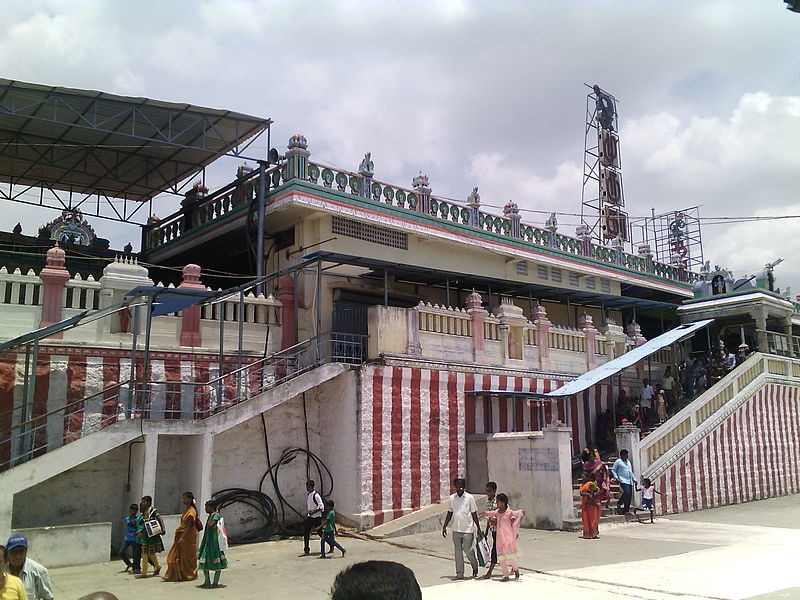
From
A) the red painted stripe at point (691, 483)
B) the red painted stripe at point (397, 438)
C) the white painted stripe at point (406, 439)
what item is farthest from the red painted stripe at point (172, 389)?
the red painted stripe at point (691, 483)

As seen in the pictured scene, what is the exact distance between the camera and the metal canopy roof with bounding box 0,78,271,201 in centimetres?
1653

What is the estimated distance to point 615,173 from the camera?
107ft

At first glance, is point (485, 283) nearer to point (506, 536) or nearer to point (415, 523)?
point (415, 523)

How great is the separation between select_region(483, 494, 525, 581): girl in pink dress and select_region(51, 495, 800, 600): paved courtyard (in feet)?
0.85

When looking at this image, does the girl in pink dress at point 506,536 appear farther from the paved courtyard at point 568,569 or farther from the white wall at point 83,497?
the white wall at point 83,497

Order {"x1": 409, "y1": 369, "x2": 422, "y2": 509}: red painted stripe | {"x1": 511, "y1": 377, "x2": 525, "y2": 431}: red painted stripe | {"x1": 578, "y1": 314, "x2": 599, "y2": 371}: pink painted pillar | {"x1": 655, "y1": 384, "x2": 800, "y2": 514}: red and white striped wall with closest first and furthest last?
{"x1": 409, "y1": 369, "x2": 422, "y2": 509}: red painted stripe, {"x1": 655, "y1": 384, "x2": 800, "y2": 514}: red and white striped wall, {"x1": 511, "y1": 377, "x2": 525, "y2": 431}: red painted stripe, {"x1": 578, "y1": 314, "x2": 599, "y2": 371}: pink painted pillar

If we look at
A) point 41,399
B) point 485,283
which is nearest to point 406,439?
point 485,283

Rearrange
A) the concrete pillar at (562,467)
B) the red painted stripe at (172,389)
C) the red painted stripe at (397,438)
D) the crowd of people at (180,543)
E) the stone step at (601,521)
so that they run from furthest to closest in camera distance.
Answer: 1. the red painted stripe at (397,438)
2. the concrete pillar at (562,467)
3. the stone step at (601,521)
4. the red painted stripe at (172,389)
5. the crowd of people at (180,543)

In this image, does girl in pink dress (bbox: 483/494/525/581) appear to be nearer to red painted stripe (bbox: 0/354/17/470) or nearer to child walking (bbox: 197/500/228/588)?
child walking (bbox: 197/500/228/588)

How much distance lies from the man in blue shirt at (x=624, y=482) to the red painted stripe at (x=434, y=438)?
381 cm

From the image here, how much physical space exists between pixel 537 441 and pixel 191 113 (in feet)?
35.3

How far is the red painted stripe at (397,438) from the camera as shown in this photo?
15.3m

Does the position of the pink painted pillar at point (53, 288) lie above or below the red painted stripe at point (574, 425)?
above

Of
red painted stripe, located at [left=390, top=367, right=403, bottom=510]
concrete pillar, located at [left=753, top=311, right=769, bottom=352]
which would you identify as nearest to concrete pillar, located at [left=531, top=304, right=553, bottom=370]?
red painted stripe, located at [left=390, top=367, right=403, bottom=510]
